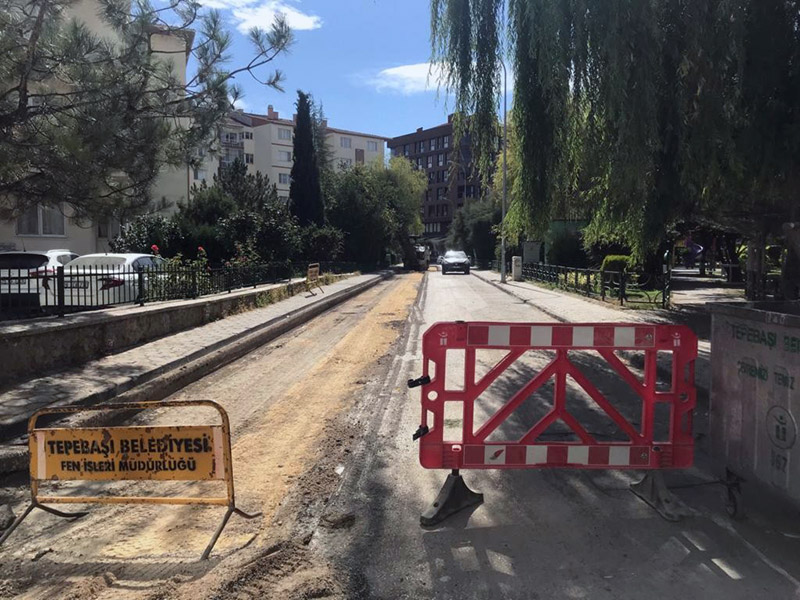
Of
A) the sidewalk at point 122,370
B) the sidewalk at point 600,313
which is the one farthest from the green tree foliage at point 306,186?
the sidewalk at point 122,370

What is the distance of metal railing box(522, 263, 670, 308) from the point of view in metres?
17.9

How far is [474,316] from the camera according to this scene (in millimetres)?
16359

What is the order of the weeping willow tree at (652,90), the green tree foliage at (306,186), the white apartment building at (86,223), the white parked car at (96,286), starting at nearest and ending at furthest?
the weeping willow tree at (652,90)
the white apartment building at (86,223)
the white parked car at (96,286)
the green tree foliage at (306,186)

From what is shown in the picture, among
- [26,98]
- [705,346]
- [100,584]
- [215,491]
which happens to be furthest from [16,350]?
[705,346]

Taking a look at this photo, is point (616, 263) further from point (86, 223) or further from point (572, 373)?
point (572, 373)

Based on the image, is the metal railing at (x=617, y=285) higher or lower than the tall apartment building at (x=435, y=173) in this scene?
lower

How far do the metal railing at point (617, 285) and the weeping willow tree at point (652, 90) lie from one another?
927 centimetres

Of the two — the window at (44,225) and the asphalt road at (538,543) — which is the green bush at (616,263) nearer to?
the asphalt road at (538,543)

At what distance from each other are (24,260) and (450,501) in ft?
39.3

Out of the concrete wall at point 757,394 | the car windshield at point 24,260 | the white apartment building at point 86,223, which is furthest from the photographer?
the car windshield at point 24,260

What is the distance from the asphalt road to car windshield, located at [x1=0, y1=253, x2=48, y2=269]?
10.3m

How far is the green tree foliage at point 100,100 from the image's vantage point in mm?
7520

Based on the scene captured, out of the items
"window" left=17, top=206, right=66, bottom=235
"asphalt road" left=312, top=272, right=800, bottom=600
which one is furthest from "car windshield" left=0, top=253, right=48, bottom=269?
"window" left=17, top=206, right=66, bottom=235

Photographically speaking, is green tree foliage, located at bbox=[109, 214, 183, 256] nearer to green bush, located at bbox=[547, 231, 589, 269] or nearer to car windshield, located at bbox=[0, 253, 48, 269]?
car windshield, located at bbox=[0, 253, 48, 269]
